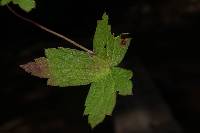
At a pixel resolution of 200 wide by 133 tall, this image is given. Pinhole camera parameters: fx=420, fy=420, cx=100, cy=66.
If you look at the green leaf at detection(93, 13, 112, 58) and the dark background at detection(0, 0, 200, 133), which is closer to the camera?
the green leaf at detection(93, 13, 112, 58)

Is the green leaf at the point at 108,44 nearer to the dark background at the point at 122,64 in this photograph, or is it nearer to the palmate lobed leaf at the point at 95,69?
the palmate lobed leaf at the point at 95,69

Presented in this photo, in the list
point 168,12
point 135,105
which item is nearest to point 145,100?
point 135,105

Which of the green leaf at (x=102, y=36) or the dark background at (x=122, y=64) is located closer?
the green leaf at (x=102, y=36)

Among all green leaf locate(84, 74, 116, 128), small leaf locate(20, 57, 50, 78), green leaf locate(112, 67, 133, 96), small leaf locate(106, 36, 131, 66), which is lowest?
green leaf locate(84, 74, 116, 128)

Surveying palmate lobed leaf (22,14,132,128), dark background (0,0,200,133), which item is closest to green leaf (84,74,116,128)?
palmate lobed leaf (22,14,132,128)

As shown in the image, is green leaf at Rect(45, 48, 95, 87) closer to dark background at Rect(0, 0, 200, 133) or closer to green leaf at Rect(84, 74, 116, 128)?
green leaf at Rect(84, 74, 116, 128)

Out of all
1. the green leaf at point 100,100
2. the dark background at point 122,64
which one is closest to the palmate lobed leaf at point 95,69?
the green leaf at point 100,100

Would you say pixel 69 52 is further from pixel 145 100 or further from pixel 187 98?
pixel 187 98
